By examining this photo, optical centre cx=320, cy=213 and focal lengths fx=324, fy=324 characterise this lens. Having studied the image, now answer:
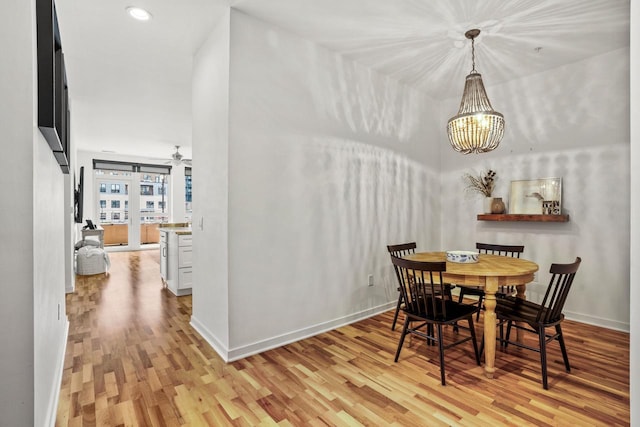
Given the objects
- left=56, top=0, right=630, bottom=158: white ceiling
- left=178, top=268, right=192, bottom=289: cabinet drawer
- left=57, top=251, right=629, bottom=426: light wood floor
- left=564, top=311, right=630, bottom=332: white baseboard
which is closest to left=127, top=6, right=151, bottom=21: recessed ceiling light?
left=56, top=0, right=630, bottom=158: white ceiling

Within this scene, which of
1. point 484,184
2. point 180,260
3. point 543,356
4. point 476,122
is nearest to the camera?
point 543,356

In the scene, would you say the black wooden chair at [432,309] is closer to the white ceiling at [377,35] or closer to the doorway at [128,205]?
the white ceiling at [377,35]

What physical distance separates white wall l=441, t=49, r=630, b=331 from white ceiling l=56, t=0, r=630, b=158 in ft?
0.82

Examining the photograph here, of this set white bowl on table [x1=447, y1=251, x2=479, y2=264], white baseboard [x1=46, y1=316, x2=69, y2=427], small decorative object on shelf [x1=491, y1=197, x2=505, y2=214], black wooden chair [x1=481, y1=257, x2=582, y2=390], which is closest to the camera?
white baseboard [x1=46, y1=316, x2=69, y2=427]

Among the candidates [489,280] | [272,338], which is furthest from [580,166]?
[272,338]

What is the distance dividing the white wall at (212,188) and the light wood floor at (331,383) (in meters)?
0.26

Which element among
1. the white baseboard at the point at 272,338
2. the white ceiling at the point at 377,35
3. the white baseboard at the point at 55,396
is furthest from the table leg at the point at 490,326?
the white baseboard at the point at 55,396

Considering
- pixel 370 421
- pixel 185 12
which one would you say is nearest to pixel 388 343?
pixel 370 421

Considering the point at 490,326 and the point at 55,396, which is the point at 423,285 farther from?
the point at 55,396

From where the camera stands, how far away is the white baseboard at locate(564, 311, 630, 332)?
3.15 m

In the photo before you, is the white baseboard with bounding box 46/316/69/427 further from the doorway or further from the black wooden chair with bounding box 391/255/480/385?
the doorway

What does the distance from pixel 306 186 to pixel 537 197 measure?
2701mm

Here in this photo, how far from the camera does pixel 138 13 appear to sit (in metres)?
2.58

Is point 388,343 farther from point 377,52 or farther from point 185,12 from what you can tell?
point 185,12
